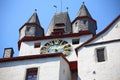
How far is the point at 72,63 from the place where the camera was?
34281 millimetres

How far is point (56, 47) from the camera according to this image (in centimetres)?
4009

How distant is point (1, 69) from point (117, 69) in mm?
9503

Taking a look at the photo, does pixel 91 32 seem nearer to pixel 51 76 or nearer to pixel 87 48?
pixel 87 48

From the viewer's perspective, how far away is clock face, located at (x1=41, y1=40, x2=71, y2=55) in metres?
39.3

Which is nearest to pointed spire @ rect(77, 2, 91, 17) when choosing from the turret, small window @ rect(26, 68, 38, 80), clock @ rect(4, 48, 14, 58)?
the turret

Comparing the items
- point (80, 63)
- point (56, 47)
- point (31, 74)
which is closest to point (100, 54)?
point (80, 63)

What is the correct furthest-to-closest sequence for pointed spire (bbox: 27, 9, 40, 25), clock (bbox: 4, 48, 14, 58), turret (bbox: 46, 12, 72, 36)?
pointed spire (bbox: 27, 9, 40, 25) < turret (bbox: 46, 12, 72, 36) < clock (bbox: 4, 48, 14, 58)

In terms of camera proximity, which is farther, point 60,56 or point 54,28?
point 54,28

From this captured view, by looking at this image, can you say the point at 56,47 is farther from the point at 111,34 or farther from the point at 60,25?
the point at 111,34

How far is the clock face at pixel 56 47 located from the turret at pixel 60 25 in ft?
8.45

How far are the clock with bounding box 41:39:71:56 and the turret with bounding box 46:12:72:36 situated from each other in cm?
256

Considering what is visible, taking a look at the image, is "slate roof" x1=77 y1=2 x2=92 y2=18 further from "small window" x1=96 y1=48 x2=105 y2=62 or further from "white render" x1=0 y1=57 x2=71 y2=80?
"white render" x1=0 y1=57 x2=71 y2=80

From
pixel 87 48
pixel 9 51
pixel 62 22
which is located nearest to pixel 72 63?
pixel 87 48

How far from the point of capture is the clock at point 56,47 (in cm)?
3934
